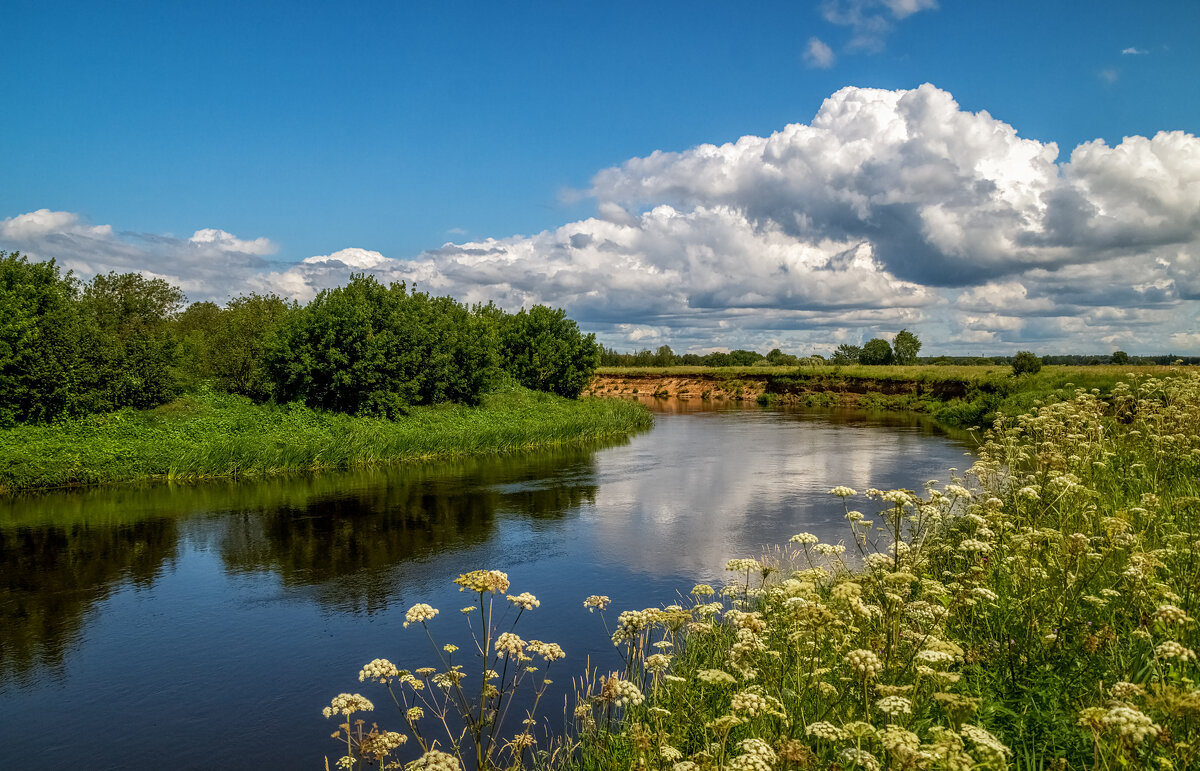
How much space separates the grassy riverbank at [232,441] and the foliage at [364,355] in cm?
114

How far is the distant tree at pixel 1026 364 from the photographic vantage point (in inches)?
1729

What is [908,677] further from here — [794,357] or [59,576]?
[794,357]

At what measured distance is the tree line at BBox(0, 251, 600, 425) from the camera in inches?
877

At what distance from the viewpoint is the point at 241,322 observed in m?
32.7

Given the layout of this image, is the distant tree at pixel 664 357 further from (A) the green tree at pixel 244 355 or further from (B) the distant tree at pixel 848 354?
(A) the green tree at pixel 244 355

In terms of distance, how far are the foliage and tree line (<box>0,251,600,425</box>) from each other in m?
0.05

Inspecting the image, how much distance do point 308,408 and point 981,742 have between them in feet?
93.5

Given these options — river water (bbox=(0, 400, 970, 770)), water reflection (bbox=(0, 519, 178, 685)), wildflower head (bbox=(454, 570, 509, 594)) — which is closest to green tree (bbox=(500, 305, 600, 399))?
river water (bbox=(0, 400, 970, 770))

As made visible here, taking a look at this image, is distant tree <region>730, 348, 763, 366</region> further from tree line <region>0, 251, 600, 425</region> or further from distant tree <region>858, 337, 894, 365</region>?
tree line <region>0, 251, 600, 425</region>

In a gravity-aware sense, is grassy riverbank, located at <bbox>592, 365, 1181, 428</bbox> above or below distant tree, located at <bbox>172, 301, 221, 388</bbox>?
below

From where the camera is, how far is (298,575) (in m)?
13.0

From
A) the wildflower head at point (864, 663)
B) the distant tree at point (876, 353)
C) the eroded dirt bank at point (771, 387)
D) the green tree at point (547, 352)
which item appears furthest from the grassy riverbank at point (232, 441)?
the distant tree at point (876, 353)

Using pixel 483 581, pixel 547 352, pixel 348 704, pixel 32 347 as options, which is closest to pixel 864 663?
pixel 483 581

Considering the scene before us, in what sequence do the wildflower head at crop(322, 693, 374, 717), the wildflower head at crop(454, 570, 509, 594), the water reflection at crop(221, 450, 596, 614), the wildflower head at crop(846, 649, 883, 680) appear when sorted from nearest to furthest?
the wildflower head at crop(846, 649, 883, 680) → the wildflower head at crop(322, 693, 374, 717) → the wildflower head at crop(454, 570, 509, 594) → the water reflection at crop(221, 450, 596, 614)
